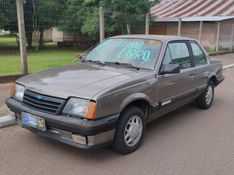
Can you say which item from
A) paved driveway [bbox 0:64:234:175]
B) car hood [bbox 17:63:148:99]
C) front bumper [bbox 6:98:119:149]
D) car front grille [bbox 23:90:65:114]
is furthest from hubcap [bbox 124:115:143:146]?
car front grille [bbox 23:90:65:114]

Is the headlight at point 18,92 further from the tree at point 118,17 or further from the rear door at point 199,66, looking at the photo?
the tree at point 118,17

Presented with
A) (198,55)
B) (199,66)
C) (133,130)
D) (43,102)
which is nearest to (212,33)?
(198,55)

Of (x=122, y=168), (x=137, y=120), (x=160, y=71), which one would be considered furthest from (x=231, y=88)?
(x=122, y=168)

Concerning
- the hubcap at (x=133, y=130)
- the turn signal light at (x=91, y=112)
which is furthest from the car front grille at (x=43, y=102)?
the hubcap at (x=133, y=130)

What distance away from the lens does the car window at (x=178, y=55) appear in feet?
15.8

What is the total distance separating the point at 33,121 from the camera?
12.2 ft

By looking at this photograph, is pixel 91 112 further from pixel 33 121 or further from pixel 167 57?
pixel 167 57

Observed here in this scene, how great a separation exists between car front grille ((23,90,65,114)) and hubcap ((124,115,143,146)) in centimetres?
99

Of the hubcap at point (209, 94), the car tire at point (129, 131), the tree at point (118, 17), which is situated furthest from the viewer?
the tree at point (118, 17)

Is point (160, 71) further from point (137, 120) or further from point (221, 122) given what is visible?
point (221, 122)

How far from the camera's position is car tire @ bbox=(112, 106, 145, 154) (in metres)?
3.79

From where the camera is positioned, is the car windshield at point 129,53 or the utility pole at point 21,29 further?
the utility pole at point 21,29

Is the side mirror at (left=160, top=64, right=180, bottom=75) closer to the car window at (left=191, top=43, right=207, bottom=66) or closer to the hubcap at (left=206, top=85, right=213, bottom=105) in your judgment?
the car window at (left=191, top=43, right=207, bottom=66)

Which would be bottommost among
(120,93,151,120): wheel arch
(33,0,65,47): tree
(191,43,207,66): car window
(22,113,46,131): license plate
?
(22,113,46,131): license plate
